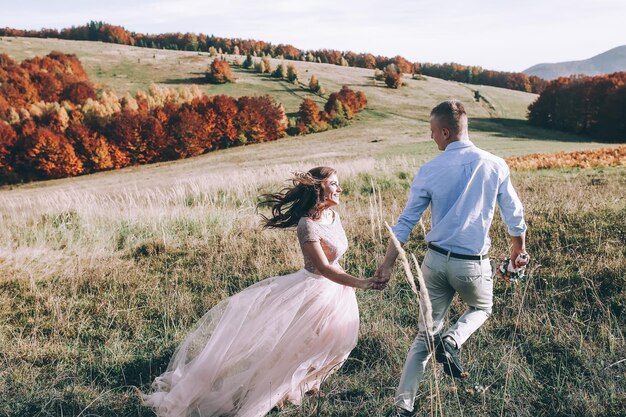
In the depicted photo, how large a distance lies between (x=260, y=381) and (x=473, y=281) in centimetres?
176

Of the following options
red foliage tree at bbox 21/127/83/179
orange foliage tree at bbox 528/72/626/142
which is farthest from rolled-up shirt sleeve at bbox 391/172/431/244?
orange foliage tree at bbox 528/72/626/142

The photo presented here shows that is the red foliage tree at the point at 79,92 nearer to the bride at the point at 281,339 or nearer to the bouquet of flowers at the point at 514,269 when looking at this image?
the bride at the point at 281,339

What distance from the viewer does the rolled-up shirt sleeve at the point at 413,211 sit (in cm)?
299

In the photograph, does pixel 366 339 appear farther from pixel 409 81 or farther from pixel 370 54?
pixel 370 54

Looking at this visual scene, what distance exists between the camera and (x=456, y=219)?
2.98 m

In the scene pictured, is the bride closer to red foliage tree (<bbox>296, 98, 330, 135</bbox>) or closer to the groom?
the groom

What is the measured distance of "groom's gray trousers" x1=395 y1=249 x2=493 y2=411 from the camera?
295 cm

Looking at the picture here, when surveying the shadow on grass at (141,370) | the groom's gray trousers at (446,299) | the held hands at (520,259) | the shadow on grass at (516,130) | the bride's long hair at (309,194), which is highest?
the bride's long hair at (309,194)

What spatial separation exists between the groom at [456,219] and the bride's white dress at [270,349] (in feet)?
2.16

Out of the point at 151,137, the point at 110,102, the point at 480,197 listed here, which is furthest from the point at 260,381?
the point at 110,102

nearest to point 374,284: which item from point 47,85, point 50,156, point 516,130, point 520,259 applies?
point 520,259

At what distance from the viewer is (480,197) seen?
9.84 ft

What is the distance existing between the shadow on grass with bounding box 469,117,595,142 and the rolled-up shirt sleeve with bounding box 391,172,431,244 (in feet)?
165

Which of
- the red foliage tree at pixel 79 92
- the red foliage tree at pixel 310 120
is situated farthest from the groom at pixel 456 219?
the red foliage tree at pixel 79 92
